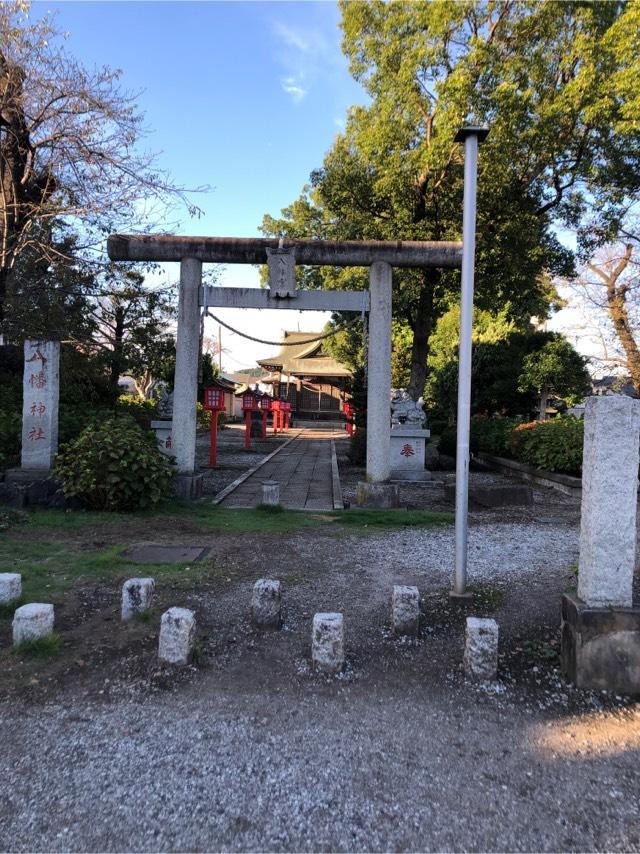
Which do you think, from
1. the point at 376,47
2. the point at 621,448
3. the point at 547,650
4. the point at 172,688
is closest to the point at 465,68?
the point at 376,47

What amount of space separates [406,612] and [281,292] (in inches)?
243

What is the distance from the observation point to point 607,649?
324cm

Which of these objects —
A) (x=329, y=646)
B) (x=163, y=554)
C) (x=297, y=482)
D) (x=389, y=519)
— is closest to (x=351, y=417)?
(x=297, y=482)

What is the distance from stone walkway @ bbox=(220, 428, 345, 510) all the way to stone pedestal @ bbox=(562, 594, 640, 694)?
578 cm

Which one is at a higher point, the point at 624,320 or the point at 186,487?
the point at 624,320

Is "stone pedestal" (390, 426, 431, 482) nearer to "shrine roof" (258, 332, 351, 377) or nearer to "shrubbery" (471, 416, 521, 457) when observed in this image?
"shrubbery" (471, 416, 521, 457)

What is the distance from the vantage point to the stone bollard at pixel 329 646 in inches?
135

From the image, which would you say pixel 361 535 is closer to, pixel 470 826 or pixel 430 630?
pixel 430 630

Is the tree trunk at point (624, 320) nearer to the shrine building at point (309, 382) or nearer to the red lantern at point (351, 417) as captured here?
the red lantern at point (351, 417)

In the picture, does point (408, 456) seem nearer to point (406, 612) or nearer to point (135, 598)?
point (406, 612)

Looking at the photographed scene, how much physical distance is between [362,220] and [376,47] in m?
4.03

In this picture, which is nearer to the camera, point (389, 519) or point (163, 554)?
point (163, 554)

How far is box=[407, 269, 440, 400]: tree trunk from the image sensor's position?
1549 cm

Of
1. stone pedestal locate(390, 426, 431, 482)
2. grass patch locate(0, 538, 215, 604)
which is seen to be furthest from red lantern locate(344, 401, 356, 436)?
grass patch locate(0, 538, 215, 604)
